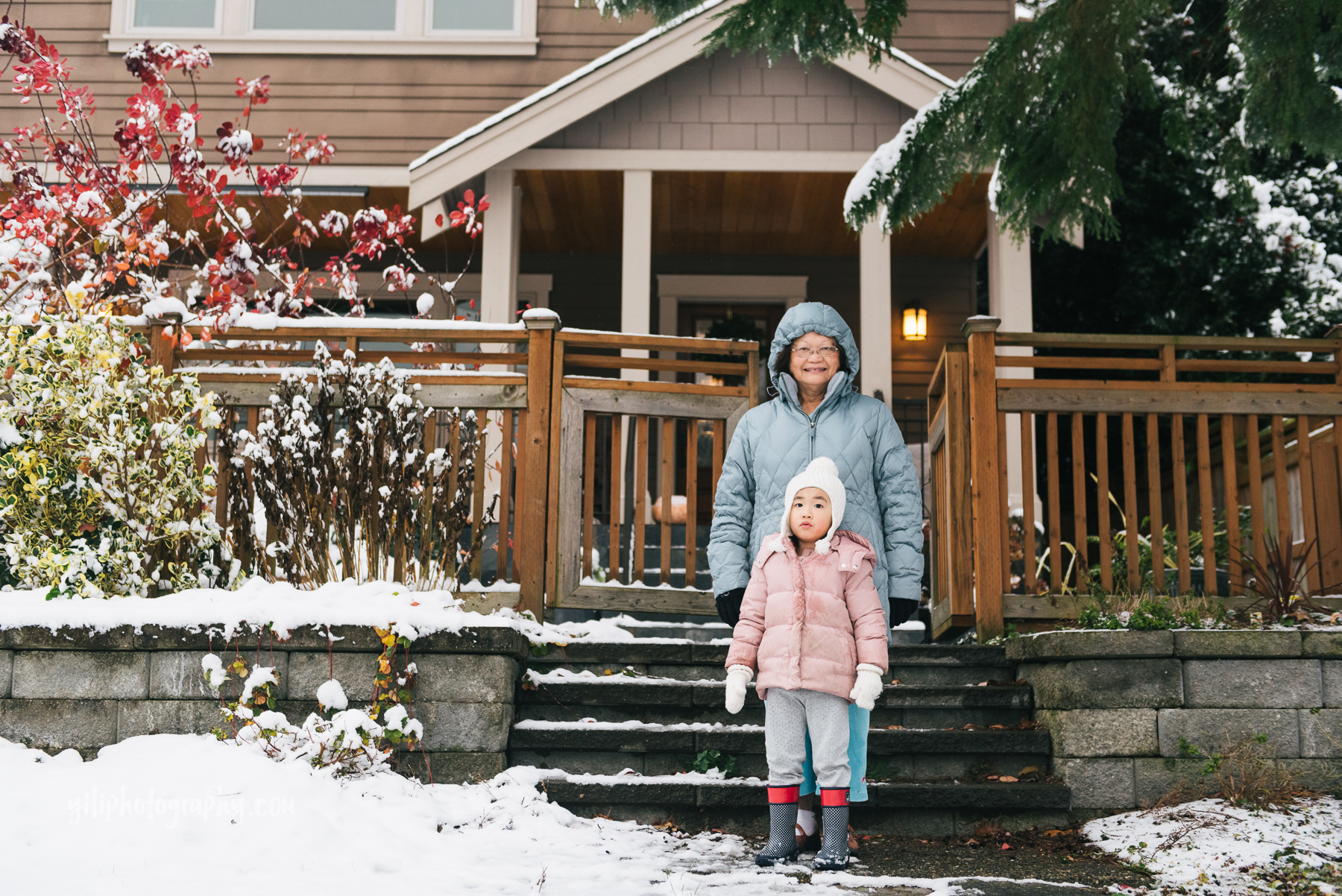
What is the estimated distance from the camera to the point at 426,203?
798 centimetres

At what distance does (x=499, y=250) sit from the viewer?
8.17m

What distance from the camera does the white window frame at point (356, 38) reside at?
9414 millimetres

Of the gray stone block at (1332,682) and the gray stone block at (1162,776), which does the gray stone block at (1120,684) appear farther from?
the gray stone block at (1332,682)

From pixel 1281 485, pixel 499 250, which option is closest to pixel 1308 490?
pixel 1281 485

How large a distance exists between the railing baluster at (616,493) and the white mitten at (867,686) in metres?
2.27

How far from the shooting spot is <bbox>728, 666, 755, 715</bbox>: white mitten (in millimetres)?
3279

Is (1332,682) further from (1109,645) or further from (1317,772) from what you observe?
(1109,645)

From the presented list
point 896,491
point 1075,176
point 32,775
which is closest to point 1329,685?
point 896,491

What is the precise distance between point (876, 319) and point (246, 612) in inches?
198

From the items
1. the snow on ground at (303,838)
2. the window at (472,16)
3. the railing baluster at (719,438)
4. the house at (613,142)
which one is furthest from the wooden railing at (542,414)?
the window at (472,16)

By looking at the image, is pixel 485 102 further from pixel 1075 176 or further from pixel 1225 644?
pixel 1225 644

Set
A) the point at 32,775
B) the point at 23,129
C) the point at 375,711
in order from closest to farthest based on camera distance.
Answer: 1. the point at 32,775
2. the point at 375,711
3. the point at 23,129

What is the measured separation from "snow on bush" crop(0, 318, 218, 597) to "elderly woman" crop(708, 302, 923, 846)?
2.23m

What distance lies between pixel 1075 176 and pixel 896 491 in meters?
1.61
